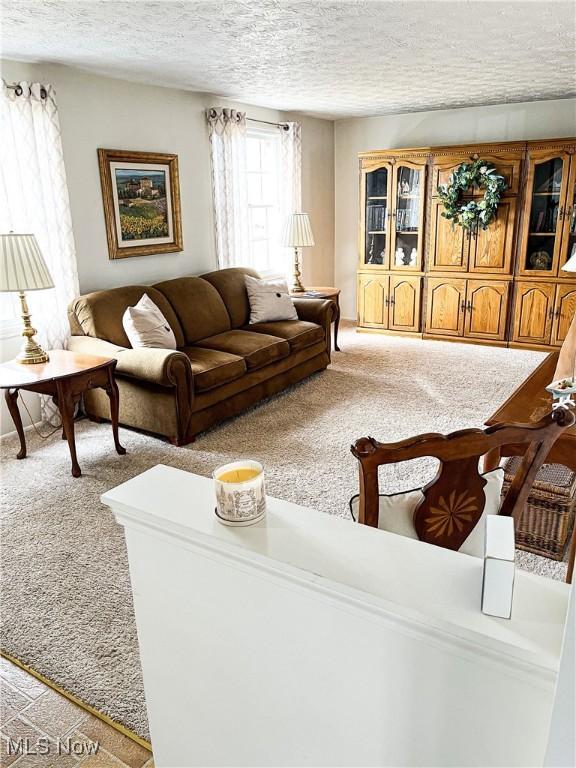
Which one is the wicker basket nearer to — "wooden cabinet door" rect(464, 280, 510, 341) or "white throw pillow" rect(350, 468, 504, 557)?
"white throw pillow" rect(350, 468, 504, 557)

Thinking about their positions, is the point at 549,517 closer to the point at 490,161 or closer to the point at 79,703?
the point at 79,703

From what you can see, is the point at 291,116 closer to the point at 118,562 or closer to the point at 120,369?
the point at 120,369

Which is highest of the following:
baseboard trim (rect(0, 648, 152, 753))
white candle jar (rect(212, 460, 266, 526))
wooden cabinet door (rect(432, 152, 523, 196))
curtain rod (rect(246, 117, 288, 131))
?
curtain rod (rect(246, 117, 288, 131))

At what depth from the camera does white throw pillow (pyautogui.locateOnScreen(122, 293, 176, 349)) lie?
396 centimetres

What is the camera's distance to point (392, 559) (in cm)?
99

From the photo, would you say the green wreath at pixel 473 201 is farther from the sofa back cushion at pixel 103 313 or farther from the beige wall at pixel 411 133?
the sofa back cushion at pixel 103 313

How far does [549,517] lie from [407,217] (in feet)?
14.3

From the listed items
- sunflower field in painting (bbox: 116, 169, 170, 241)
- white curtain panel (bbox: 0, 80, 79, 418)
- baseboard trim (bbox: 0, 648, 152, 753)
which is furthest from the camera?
sunflower field in painting (bbox: 116, 169, 170, 241)

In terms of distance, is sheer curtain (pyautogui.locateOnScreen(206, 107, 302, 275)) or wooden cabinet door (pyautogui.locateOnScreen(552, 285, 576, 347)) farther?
wooden cabinet door (pyautogui.locateOnScreen(552, 285, 576, 347))

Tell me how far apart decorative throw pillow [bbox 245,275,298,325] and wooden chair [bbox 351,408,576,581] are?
12.5ft

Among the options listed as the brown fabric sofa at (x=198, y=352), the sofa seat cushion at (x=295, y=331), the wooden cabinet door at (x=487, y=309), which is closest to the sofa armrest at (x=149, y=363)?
the brown fabric sofa at (x=198, y=352)

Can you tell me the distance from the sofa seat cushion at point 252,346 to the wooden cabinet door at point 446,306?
7.45 feet

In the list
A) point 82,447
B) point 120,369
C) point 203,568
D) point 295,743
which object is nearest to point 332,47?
point 120,369

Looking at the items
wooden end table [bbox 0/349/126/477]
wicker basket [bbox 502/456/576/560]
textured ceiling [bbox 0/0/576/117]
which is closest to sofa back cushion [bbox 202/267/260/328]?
textured ceiling [bbox 0/0/576/117]
